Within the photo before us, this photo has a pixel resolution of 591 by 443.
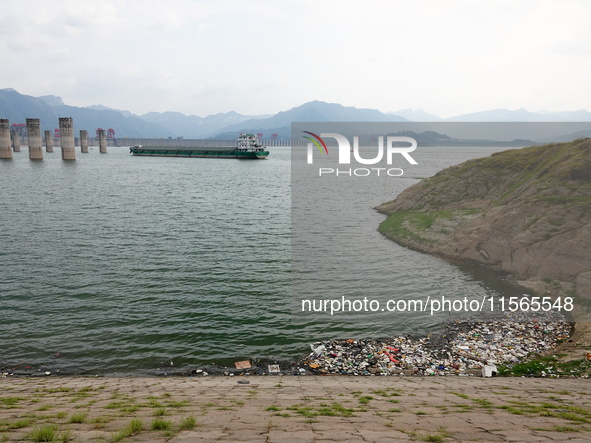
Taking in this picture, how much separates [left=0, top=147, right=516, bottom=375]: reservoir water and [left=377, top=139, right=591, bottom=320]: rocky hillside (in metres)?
3.37

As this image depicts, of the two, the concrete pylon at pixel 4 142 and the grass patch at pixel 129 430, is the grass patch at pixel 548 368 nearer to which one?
the grass patch at pixel 129 430

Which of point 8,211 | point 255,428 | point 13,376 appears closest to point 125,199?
point 8,211

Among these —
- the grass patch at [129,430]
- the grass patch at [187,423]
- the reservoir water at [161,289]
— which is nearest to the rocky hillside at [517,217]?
the reservoir water at [161,289]

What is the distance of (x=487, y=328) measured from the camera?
866 inches

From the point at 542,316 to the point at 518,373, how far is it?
8.56 metres

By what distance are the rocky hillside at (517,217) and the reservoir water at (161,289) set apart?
337cm

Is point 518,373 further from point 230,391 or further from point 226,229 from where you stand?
point 226,229

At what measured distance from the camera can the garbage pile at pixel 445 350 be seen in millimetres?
18000

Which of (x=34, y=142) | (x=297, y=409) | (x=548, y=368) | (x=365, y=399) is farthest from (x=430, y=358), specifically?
(x=34, y=142)

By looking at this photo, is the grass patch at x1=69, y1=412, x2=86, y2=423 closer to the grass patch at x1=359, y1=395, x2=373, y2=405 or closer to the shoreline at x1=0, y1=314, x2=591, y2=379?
the shoreline at x1=0, y1=314, x2=591, y2=379

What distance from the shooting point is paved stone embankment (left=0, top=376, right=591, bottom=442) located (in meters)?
8.82

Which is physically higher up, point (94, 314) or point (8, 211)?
point (8, 211)

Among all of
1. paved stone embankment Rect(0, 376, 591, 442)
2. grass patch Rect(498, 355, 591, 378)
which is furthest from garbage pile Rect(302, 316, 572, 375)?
paved stone embankment Rect(0, 376, 591, 442)

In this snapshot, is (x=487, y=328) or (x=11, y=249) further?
(x=11, y=249)
